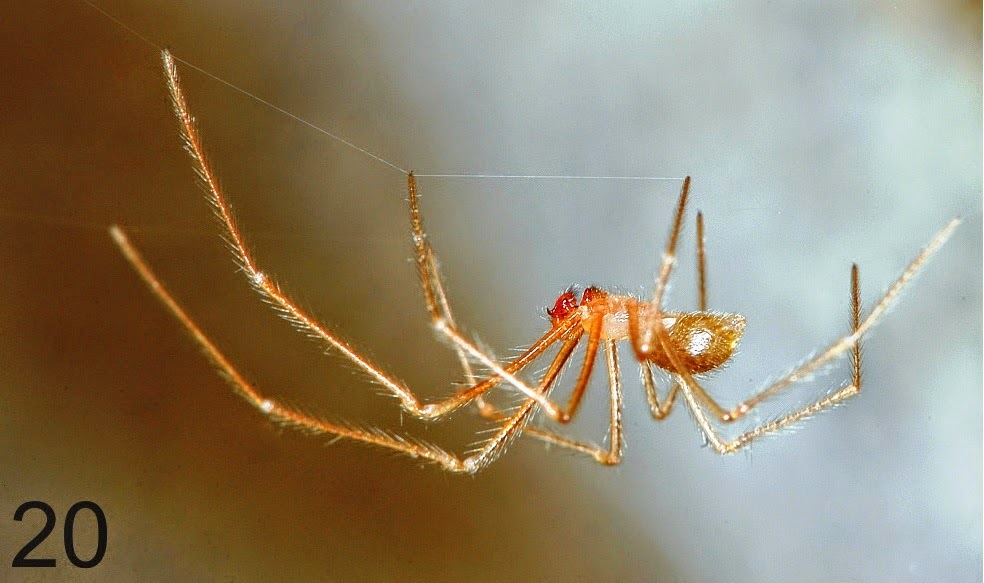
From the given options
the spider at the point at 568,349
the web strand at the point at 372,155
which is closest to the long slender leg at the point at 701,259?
the spider at the point at 568,349

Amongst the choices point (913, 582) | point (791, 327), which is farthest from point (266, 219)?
point (913, 582)

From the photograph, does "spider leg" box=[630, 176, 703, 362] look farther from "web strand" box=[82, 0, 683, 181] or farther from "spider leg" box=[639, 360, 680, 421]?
"web strand" box=[82, 0, 683, 181]

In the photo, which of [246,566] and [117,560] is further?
[246,566]

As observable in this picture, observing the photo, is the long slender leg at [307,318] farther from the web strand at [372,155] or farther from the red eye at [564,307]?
the web strand at [372,155]

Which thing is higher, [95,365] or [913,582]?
[95,365]

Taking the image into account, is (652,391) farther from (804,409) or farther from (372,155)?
(372,155)

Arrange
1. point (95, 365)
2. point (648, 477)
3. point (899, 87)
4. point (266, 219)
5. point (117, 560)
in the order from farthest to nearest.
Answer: point (899, 87), point (648, 477), point (266, 219), point (95, 365), point (117, 560)

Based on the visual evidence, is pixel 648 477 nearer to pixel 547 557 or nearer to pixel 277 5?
pixel 547 557

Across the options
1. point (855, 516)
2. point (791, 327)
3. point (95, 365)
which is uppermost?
point (791, 327)
